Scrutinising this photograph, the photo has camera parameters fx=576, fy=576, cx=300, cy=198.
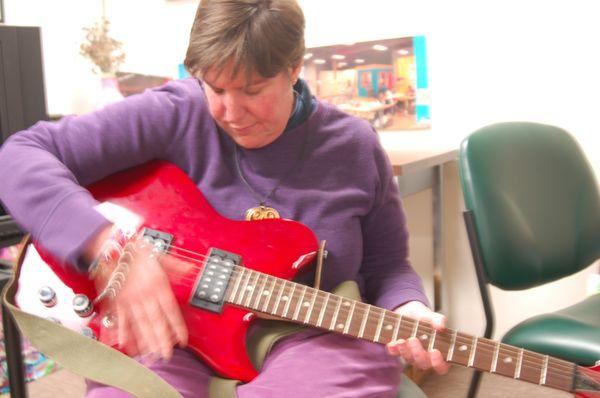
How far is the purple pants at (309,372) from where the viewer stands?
2.42ft

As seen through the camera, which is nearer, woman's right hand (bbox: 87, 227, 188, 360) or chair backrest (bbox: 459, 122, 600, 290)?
woman's right hand (bbox: 87, 227, 188, 360)

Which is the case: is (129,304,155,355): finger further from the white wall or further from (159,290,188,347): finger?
the white wall

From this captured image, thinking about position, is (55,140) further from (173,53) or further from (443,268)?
(173,53)

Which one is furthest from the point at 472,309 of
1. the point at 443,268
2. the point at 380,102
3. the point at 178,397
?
the point at 178,397

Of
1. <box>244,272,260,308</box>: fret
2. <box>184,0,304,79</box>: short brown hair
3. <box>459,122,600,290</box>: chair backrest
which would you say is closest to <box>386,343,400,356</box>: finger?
<box>244,272,260,308</box>: fret

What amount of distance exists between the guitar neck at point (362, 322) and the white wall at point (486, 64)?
1155 mm

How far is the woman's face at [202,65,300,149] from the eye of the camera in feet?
2.74

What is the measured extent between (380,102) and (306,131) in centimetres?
116

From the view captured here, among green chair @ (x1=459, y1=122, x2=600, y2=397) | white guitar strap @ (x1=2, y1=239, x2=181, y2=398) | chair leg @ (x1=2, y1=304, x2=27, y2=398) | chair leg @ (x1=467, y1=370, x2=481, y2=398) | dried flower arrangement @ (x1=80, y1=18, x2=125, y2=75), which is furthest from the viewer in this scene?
dried flower arrangement @ (x1=80, y1=18, x2=125, y2=75)

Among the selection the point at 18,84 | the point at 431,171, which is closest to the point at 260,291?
the point at 18,84

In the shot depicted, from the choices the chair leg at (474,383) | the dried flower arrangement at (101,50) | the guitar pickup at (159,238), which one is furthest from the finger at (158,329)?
the dried flower arrangement at (101,50)

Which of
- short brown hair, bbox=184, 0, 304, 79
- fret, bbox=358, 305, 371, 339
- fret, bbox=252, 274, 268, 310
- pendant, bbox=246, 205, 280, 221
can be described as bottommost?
fret, bbox=358, 305, 371, 339

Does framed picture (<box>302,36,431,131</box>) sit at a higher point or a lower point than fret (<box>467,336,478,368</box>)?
higher

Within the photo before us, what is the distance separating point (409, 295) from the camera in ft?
3.12
